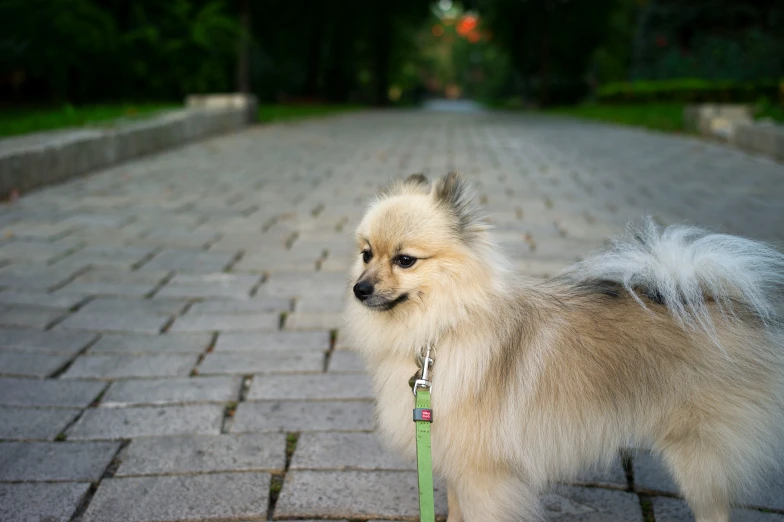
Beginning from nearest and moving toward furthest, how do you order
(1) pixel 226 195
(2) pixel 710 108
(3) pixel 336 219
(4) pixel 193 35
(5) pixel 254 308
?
(5) pixel 254 308 → (3) pixel 336 219 → (1) pixel 226 195 → (2) pixel 710 108 → (4) pixel 193 35

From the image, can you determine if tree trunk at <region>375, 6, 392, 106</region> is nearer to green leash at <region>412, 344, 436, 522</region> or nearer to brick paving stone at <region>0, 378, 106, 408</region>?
brick paving stone at <region>0, 378, 106, 408</region>

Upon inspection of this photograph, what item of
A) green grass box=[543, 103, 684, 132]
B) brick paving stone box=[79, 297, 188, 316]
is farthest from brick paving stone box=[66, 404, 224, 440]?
green grass box=[543, 103, 684, 132]

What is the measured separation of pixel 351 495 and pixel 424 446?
60 centimetres

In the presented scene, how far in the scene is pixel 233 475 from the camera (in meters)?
2.79

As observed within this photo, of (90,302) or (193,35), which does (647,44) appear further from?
(90,302)

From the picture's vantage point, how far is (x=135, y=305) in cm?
471

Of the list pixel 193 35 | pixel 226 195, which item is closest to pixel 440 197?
pixel 226 195

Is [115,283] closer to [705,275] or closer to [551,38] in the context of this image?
[705,275]

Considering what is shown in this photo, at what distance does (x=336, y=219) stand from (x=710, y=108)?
11030 mm

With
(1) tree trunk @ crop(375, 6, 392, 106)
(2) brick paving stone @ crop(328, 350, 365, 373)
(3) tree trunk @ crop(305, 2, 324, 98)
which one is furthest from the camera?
(1) tree trunk @ crop(375, 6, 392, 106)

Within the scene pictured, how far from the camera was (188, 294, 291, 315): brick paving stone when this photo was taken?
4.64 meters

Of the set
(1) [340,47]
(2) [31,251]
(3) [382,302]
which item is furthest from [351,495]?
(1) [340,47]

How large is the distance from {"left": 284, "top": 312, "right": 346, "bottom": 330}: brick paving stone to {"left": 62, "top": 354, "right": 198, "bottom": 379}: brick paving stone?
70cm

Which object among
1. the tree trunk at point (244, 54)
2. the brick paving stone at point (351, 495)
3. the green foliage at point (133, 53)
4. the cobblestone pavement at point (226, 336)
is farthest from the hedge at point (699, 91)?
the brick paving stone at point (351, 495)
